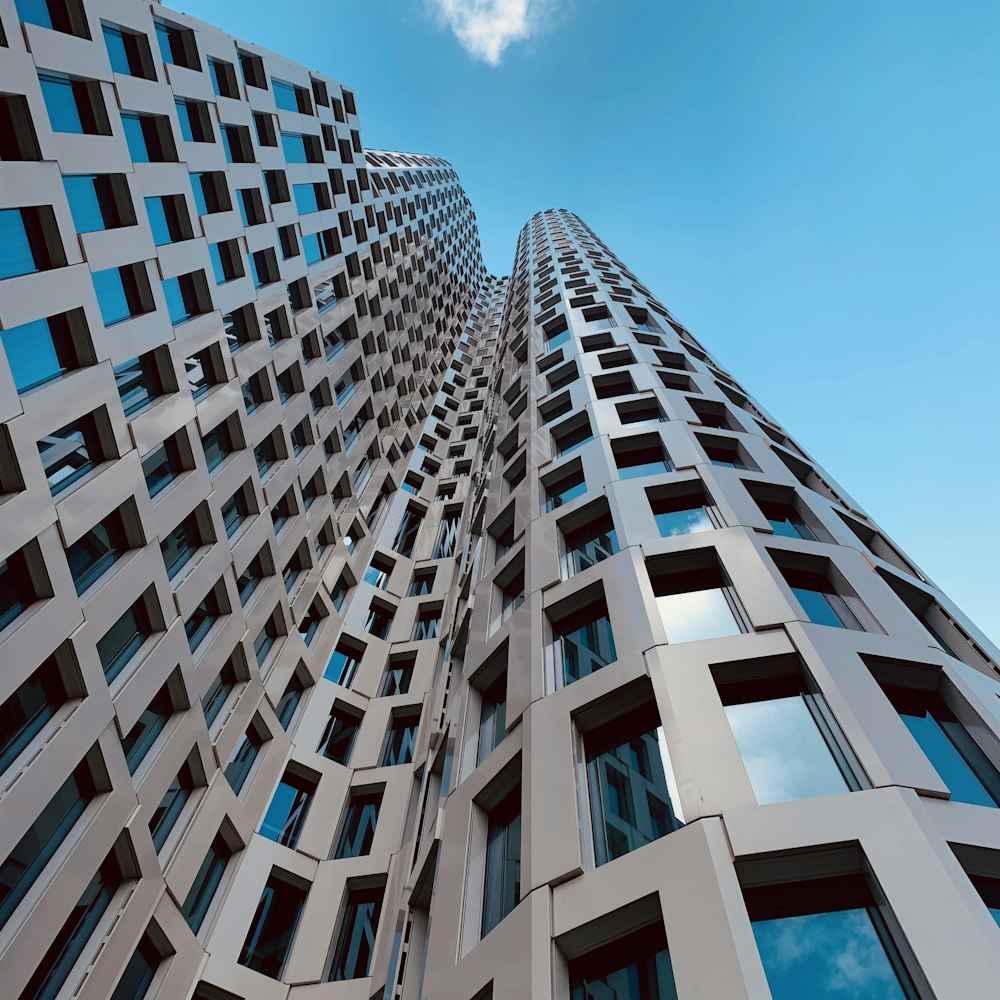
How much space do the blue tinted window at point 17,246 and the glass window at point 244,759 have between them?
44.3 ft

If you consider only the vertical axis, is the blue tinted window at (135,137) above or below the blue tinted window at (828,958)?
above

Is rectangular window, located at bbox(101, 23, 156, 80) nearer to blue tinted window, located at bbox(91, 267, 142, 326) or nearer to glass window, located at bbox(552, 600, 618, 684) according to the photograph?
blue tinted window, located at bbox(91, 267, 142, 326)

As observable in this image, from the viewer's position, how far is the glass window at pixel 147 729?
15242 millimetres

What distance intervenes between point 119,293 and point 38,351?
11.1 feet

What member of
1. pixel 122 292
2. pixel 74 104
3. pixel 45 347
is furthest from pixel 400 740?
pixel 74 104

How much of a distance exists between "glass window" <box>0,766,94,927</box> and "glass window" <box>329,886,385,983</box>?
28.1ft

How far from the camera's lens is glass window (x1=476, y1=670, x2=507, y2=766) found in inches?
550

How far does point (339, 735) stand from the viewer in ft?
80.0

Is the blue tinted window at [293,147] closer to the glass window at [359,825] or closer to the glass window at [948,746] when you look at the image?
the glass window at [359,825]

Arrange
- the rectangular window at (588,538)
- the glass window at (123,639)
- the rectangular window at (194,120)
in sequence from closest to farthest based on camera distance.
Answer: the glass window at (123,639), the rectangular window at (588,538), the rectangular window at (194,120)

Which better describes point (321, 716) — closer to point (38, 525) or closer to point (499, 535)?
point (499, 535)

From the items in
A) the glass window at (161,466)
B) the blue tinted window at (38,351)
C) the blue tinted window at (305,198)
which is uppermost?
the blue tinted window at (305,198)

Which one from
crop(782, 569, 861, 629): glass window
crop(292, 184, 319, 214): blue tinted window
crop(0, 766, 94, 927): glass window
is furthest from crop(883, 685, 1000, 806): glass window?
crop(292, 184, 319, 214): blue tinted window

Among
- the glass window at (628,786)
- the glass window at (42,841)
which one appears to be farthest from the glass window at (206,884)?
the glass window at (628,786)
